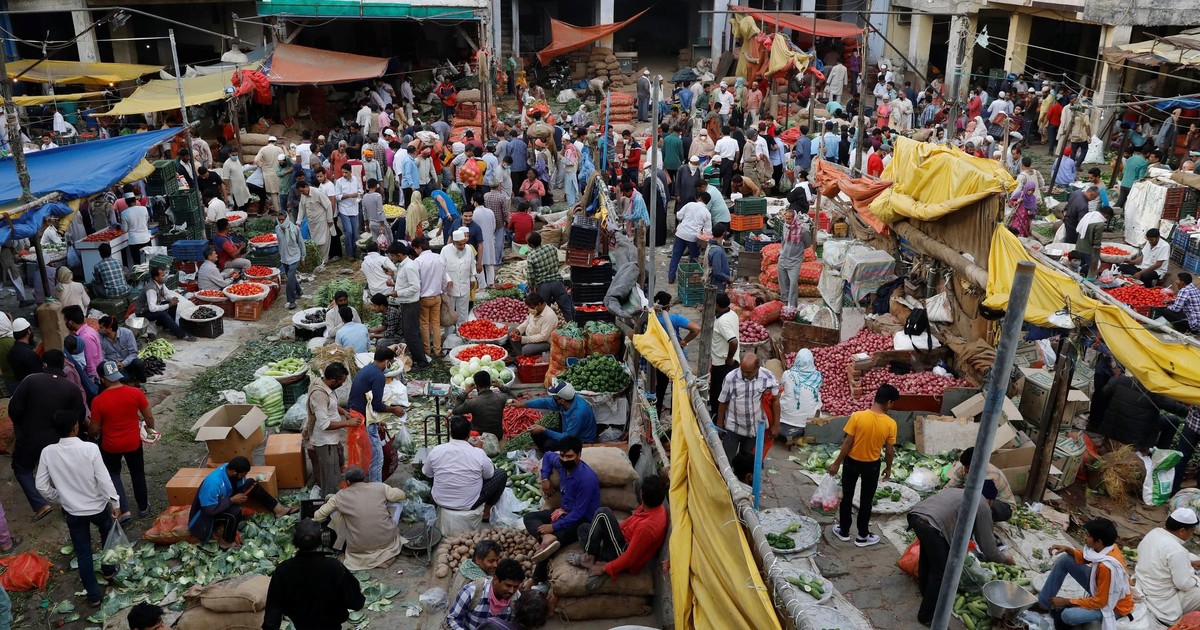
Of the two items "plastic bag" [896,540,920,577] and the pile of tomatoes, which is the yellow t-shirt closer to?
"plastic bag" [896,540,920,577]

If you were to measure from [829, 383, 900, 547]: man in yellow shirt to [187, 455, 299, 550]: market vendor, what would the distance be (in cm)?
478

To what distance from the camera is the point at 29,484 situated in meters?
8.12

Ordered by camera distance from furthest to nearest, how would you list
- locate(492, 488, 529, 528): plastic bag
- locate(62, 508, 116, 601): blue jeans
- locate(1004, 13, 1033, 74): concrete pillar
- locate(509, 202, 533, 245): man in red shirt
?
locate(1004, 13, 1033, 74): concrete pillar → locate(509, 202, 533, 245): man in red shirt → locate(492, 488, 529, 528): plastic bag → locate(62, 508, 116, 601): blue jeans

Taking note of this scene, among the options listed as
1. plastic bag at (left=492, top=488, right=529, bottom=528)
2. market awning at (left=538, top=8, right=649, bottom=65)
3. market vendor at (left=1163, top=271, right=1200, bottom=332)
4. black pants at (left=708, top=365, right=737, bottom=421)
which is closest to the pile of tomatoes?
plastic bag at (left=492, top=488, right=529, bottom=528)

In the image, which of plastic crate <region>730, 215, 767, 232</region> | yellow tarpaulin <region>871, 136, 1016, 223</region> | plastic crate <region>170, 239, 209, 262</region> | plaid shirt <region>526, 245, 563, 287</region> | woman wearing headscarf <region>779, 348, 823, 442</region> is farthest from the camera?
plastic crate <region>730, 215, 767, 232</region>

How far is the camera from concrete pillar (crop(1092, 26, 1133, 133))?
20906mm

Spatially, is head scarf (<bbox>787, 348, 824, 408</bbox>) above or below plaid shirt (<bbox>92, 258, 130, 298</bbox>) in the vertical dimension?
below

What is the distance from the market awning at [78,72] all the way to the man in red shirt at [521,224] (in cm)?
1321

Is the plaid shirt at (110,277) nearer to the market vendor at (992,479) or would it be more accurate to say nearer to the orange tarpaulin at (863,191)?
the orange tarpaulin at (863,191)

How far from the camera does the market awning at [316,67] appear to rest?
22.1 metres

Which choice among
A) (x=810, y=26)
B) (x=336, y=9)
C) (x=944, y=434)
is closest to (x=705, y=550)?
(x=944, y=434)

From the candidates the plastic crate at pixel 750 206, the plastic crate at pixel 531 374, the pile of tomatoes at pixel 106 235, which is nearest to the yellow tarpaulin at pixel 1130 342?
the plastic crate at pixel 531 374

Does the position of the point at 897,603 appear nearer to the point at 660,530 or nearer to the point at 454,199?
the point at 660,530

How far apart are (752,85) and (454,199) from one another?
529 inches
